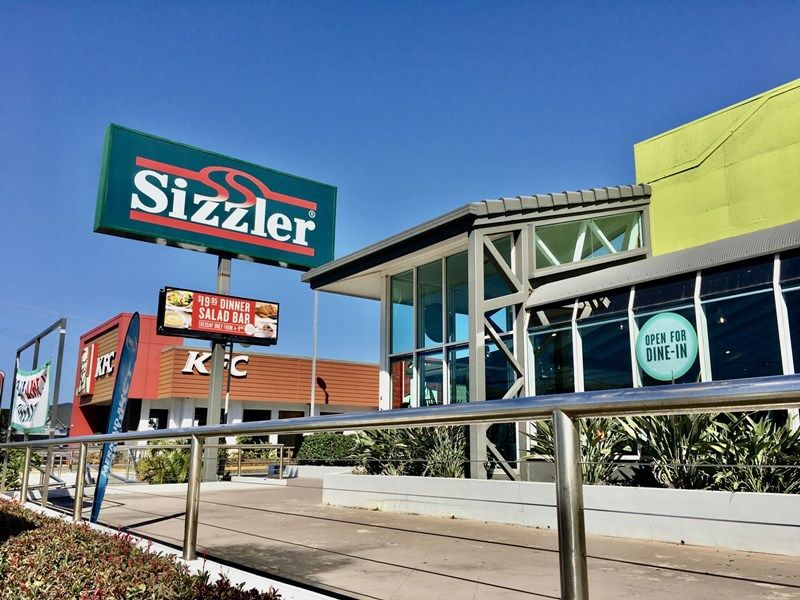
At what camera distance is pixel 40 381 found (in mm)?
18375

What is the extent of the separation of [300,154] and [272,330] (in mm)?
9250

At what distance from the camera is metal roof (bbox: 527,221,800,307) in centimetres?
778

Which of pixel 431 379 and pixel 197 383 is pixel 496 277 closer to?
pixel 431 379

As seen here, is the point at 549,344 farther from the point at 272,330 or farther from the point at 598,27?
the point at 272,330

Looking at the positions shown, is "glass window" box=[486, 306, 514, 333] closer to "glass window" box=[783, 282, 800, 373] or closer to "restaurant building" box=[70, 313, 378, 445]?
"glass window" box=[783, 282, 800, 373]

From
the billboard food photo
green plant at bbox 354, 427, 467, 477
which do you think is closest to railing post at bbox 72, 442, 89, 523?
green plant at bbox 354, 427, 467, 477

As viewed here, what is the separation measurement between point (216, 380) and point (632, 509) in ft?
42.4

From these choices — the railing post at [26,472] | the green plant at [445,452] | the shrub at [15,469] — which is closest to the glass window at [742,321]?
the green plant at [445,452]

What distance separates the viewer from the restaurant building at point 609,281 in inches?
307

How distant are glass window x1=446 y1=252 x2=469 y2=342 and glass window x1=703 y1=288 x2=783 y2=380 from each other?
5.20m

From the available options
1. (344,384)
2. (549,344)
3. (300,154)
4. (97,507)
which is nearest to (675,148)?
(549,344)

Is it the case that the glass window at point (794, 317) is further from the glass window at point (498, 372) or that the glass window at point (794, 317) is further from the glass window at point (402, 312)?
the glass window at point (402, 312)

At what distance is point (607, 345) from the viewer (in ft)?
29.4

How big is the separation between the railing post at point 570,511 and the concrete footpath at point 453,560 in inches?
24.9
